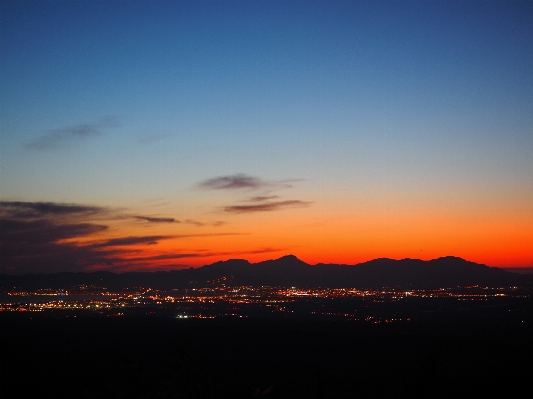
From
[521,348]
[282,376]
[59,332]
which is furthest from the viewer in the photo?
[59,332]

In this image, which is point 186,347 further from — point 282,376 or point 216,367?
point 216,367

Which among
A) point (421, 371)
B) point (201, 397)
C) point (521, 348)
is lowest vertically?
point (521, 348)

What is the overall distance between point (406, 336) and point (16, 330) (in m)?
48.2

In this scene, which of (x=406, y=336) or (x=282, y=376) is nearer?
(x=282, y=376)

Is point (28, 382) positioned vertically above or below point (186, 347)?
below

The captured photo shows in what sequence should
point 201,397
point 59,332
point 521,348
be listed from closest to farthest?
point 201,397 < point 521,348 < point 59,332

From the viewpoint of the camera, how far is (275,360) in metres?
46.2

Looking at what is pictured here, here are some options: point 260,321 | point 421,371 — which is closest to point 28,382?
point 421,371

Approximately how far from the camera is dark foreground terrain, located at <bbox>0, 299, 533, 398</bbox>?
55.8ft

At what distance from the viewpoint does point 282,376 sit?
37.7 m

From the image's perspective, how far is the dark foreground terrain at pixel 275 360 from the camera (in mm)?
17002

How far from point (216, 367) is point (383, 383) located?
13102mm

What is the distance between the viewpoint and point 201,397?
9000 millimetres

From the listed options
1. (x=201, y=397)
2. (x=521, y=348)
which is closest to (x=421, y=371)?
(x=201, y=397)
